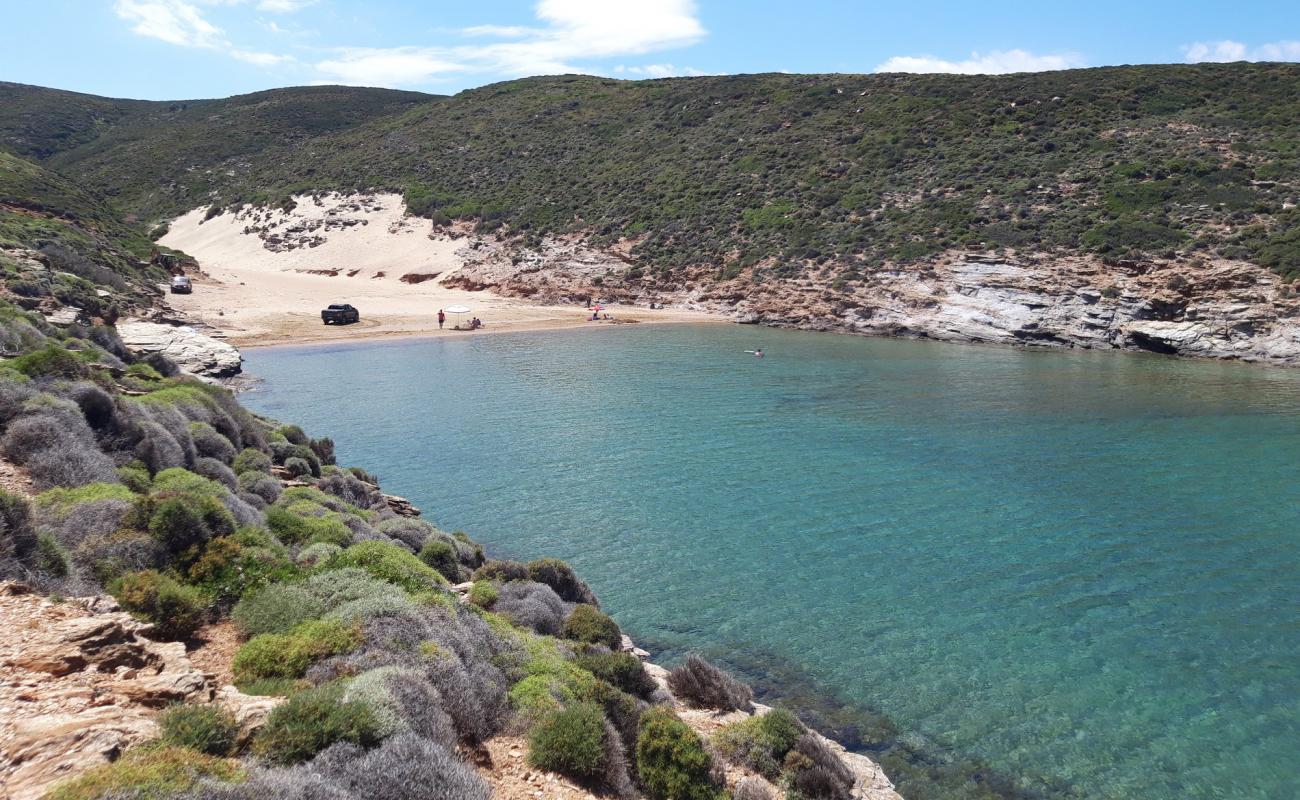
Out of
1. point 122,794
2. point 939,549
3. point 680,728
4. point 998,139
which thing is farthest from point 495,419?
point 998,139

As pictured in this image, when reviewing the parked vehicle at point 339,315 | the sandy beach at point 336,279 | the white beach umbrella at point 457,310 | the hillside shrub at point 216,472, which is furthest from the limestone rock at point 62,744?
the white beach umbrella at point 457,310

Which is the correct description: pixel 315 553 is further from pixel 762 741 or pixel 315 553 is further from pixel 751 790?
pixel 751 790

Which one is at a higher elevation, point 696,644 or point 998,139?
point 998,139

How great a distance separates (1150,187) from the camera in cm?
5550

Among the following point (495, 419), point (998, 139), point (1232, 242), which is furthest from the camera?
point (998, 139)

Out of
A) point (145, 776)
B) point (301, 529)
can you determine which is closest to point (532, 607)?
point (301, 529)

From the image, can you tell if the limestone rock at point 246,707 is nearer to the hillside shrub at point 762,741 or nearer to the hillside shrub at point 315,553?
the hillside shrub at point 315,553

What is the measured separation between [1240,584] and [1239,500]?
6.31 metres

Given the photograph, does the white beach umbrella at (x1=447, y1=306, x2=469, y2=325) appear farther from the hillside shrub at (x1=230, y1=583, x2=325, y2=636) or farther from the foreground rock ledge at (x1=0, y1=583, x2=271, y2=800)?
the foreground rock ledge at (x1=0, y1=583, x2=271, y2=800)

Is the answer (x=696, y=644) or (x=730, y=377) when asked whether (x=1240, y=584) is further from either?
(x=730, y=377)

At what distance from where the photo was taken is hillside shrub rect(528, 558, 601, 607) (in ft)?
46.1

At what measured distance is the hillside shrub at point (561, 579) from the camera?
14062 millimetres

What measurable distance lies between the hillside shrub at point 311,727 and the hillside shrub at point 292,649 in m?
1.06

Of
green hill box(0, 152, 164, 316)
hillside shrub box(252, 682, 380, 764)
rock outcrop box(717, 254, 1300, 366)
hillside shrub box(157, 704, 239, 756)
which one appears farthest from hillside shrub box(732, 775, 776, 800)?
rock outcrop box(717, 254, 1300, 366)
